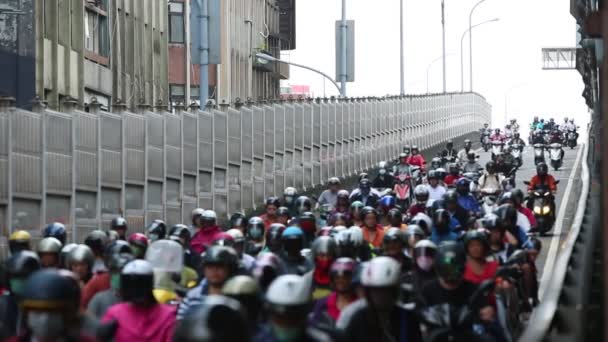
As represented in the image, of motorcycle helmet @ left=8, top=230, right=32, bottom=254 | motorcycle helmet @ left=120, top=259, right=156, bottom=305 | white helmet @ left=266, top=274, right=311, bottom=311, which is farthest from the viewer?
motorcycle helmet @ left=8, top=230, right=32, bottom=254

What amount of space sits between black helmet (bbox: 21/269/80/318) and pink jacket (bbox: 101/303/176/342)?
2.00m

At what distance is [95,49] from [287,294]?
144 ft

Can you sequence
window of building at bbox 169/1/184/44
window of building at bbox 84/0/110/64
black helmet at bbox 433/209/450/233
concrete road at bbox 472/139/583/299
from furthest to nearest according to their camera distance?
1. window of building at bbox 169/1/184/44
2. window of building at bbox 84/0/110/64
3. concrete road at bbox 472/139/583/299
4. black helmet at bbox 433/209/450/233

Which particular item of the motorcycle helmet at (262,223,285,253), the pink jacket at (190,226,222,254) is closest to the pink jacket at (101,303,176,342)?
the motorcycle helmet at (262,223,285,253)

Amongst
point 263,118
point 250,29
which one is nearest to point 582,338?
point 263,118

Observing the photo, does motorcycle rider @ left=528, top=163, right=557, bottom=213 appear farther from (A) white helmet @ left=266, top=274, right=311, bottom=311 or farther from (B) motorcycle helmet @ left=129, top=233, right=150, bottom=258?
(A) white helmet @ left=266, top=274, right=311, bottom=311

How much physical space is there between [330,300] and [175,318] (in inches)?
44.9

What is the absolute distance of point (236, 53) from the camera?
275ft

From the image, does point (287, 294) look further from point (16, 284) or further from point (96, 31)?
point (96, 31)

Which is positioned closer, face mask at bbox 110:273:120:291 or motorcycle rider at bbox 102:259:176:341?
motorcycle rider at bbox 102:259:176:341

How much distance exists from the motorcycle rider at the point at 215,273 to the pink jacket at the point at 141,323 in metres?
0.88

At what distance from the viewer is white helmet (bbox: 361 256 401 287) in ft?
34.4

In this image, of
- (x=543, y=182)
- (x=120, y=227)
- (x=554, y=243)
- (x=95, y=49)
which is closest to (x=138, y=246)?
(x=120, y=227)

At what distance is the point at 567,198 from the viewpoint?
1754 inches
